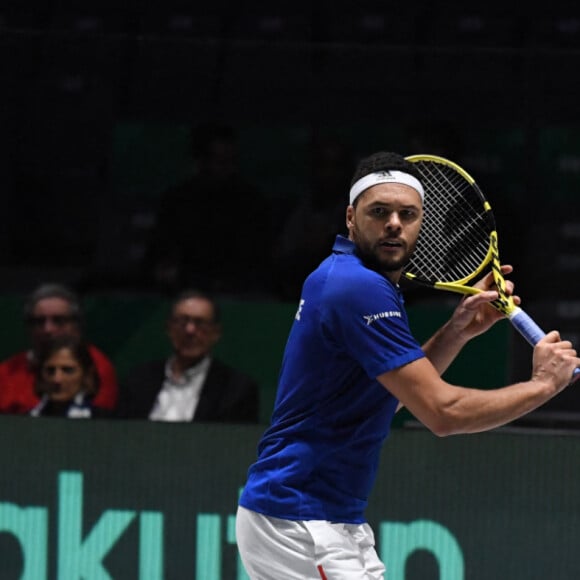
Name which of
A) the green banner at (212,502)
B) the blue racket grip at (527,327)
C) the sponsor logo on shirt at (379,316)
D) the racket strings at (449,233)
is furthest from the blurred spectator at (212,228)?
the sponsor logo on shirt at (379,316)

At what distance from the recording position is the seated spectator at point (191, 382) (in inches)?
192

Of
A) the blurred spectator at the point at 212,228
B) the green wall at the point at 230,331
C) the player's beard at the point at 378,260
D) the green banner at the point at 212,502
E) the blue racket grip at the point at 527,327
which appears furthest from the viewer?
the blurred spectator at the point at 212,228

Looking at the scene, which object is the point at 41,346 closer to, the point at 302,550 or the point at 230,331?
the point at 230,331

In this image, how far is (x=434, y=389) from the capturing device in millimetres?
3002

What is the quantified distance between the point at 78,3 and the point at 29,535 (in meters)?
1.96

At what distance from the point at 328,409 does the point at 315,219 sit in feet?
6.21

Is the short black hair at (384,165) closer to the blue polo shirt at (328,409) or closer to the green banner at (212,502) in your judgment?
the blue polo shirt at (328,409)

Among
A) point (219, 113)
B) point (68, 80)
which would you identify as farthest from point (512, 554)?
point (68, 80)

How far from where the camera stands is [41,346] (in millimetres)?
4965

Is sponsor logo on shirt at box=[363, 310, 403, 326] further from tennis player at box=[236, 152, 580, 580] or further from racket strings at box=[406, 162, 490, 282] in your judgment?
racket strings at box=[406, 162, 490, 282]

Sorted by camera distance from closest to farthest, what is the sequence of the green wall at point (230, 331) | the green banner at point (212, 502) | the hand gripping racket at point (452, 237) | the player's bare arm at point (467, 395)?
the player's bare arm at point (467, 395) → the hand gripping racket at point (452, 237) → the green banner at point (212, 502) → the green wall at point (230, 331)

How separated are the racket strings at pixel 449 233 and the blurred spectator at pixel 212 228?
48.0 inches

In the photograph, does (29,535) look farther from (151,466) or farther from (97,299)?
(97,299)

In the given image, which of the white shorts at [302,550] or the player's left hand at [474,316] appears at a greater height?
the player's left hand at [474,316]
